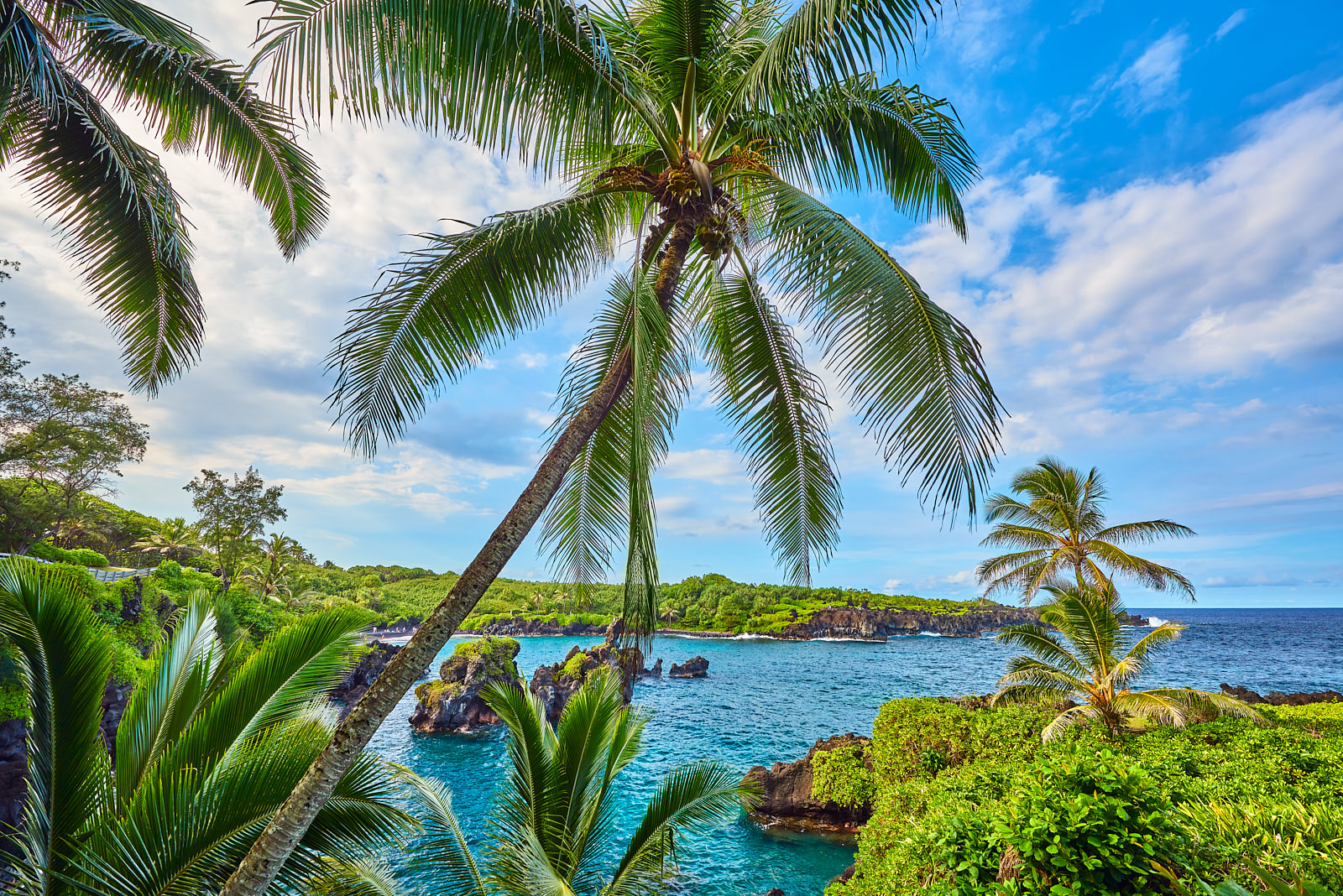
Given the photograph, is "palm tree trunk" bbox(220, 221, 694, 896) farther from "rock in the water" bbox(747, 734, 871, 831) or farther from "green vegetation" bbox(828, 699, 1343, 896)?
"rock in the water" bbox(747, 734, 871, 831)

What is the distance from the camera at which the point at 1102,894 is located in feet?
9.14

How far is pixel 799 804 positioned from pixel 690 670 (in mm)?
32505

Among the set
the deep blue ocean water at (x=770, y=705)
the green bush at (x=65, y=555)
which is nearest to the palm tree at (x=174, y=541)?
the green bush at (x=65, y=555)

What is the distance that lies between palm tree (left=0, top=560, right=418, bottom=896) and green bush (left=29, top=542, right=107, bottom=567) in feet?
73.1

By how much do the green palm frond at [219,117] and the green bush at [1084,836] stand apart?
7.76 metres

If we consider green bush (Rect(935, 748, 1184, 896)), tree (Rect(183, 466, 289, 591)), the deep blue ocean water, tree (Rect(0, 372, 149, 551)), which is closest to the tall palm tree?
green bush (Rect(935, 748, 1184, 896))

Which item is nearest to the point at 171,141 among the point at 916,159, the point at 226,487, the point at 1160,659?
the point at 916,159

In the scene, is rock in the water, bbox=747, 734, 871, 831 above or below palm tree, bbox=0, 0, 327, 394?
below

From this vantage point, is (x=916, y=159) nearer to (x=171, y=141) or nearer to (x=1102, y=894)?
(x=1102, y=894)

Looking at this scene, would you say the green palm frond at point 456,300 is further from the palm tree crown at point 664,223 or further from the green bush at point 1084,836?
the green bush at point 1084,836

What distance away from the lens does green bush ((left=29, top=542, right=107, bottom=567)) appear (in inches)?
774

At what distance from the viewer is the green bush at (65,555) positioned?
1966cm

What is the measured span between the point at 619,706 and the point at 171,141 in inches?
327

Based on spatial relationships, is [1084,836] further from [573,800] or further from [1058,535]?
[1058,535]
